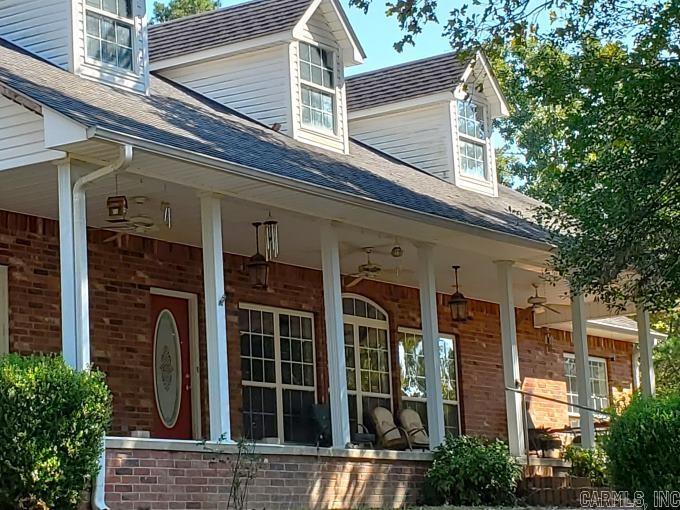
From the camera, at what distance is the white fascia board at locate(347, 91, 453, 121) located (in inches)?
754

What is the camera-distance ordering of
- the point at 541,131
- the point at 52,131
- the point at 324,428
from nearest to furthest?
the point at 52,131 → the point at 324,428 → the point at 541,131

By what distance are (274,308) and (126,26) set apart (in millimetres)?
4256

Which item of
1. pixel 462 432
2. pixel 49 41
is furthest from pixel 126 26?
pixel 462 432

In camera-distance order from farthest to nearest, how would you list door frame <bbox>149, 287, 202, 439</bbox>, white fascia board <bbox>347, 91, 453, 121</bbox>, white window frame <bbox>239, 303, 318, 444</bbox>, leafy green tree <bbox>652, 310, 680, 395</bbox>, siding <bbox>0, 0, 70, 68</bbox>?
1. leafy green tree <bbox>652, 310, 680, 395</bbox>
2. white fascia board <bbox>347, 91, 453, 121</bbox>
3. white window frame <bbox>239, 303, 318, 444</bbox>
4. door frame <bbox>149, 287, 202, 439</bbox>
5. siding <bbox>0, 0, 70, 68</bbox>

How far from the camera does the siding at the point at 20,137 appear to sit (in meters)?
11.0

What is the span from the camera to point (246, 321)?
16078mm

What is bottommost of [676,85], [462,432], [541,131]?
[462,432]

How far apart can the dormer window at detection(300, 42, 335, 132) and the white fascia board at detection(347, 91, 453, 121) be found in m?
2.43

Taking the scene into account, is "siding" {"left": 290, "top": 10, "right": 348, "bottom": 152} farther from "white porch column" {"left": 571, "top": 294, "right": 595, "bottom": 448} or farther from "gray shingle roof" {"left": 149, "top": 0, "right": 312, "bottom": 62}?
"white porch column" {"left": 571, "top": 294, "right": 595, "bottom": 448}

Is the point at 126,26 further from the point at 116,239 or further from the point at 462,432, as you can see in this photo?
the point at 462,432

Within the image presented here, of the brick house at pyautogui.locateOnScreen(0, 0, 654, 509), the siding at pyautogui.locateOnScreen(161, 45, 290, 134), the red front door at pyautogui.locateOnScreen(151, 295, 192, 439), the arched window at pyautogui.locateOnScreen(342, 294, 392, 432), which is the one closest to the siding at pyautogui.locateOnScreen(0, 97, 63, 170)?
the brick house at pyautogui.locateOnScreen(0, 0, 654, 509)

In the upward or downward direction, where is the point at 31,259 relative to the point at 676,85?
downward

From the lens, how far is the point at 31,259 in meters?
13.2

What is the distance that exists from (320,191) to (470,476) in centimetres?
388
